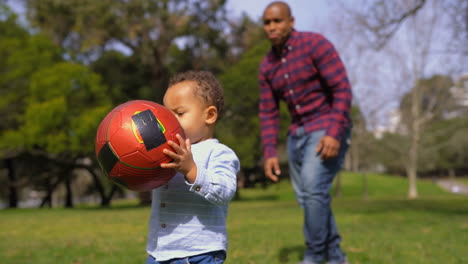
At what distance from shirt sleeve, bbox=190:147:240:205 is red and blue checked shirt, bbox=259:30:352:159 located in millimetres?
1551

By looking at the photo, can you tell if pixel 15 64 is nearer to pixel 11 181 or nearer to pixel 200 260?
pixel 11 181

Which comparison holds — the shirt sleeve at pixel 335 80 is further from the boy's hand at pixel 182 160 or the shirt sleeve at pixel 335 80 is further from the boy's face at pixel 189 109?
the boy's hand at pixel 182 160

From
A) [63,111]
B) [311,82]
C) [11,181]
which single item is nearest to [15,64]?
[63,111]

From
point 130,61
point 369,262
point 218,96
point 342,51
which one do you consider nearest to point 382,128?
point 342,51

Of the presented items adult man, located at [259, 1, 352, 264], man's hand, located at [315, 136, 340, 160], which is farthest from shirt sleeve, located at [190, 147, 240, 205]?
adult man, located at [259, 1, 352, 264]

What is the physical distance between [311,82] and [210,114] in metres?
1.70

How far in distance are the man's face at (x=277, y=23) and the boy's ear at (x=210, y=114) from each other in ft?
5.53

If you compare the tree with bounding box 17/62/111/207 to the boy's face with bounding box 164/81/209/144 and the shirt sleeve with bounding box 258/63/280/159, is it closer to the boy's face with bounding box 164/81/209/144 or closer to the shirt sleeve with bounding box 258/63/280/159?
the shirt sleeve with bounding box 258/63/280/159

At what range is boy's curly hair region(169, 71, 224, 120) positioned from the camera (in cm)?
243

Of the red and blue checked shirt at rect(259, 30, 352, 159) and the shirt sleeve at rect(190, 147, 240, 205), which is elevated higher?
the red and blue checked shirt at rect(259, 30, 352, 159)

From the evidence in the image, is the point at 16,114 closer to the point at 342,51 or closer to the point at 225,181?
the point at 342,51

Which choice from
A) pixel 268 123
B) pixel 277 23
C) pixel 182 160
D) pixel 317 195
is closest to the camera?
pixel 182 160

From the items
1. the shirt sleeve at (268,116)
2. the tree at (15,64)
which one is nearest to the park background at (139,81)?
the tree at (15,64)

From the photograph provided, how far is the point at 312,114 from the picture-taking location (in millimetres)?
3893
